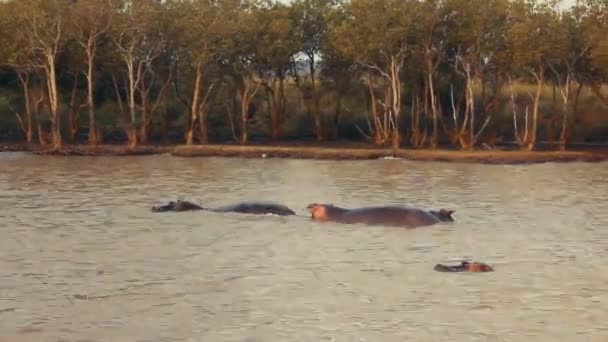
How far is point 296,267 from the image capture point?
15203 mm

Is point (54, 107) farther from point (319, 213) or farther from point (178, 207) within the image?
point (319, 213)

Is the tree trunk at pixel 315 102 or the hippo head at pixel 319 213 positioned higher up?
the tree trunk at pixel 315 102

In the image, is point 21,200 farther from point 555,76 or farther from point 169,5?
point 555,76

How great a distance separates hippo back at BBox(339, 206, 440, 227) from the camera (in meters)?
19.0

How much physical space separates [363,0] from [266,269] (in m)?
27.9

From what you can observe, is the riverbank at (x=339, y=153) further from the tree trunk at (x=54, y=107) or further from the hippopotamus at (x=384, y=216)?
the hippopotamus at (x=384, y=216)

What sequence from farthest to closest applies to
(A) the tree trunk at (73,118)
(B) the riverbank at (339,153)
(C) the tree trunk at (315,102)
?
1. (C) the tree trunk at (315,102)
2. (A) the tree trunk at (73,118)
3. (B) the riverbank at (339,153)

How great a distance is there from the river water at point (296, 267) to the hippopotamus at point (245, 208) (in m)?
0.42

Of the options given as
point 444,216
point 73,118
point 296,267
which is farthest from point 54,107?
point 296,267

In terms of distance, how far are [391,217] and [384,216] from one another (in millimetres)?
126

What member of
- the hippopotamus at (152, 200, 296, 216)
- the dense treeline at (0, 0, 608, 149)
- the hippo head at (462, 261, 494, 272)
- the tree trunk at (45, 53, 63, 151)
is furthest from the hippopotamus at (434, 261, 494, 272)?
the tree trunk at (45, 53, 63, 151)

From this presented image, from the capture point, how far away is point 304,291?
532 inches

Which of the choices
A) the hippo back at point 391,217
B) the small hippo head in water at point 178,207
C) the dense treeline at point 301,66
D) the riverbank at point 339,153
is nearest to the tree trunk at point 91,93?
the dense treeline at point 301,66

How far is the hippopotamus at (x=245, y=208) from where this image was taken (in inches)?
816
